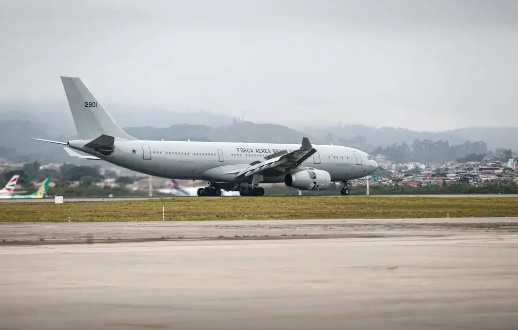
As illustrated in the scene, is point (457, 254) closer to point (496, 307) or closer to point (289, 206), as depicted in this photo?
point (496, 307)

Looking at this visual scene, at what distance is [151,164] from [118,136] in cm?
423

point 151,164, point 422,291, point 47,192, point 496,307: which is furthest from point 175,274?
point 47,192

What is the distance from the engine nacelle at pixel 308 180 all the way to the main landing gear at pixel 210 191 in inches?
248

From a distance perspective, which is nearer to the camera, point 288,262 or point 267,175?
point 288,262

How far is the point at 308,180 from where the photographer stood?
82.4 m

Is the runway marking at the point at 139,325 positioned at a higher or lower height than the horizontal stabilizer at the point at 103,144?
lower

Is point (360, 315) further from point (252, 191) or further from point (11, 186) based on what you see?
point (11, 186)

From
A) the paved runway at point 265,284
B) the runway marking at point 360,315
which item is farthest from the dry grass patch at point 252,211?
the runway marking at point 360,315

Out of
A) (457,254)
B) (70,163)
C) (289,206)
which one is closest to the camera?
(457,254)

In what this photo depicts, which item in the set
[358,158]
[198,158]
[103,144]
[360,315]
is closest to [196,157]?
[198,158]

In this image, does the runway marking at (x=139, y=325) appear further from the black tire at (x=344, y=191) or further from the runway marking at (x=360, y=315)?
the black tire at (x=344, y=191)

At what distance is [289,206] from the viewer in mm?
62094

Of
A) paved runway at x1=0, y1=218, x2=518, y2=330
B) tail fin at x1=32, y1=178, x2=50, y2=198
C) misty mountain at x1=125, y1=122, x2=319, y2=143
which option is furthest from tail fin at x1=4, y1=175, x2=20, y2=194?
misty mountain at x1=125, y1=122, x2=319, y2=143

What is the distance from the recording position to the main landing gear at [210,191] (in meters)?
85.5
